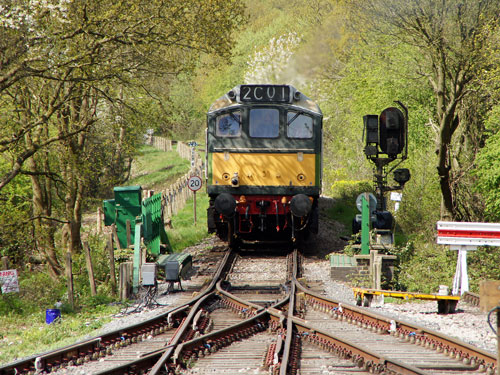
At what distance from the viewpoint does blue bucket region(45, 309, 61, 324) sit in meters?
9.67

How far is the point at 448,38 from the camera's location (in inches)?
599

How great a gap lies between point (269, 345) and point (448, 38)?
1030 centimetres

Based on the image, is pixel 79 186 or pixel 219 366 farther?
pixel 79 186

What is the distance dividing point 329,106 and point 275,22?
103 ft

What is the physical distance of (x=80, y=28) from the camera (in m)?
11.6

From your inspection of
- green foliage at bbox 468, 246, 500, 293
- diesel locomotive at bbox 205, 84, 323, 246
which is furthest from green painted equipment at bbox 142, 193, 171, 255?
green foliage at bbox 468, 246, 500, 293

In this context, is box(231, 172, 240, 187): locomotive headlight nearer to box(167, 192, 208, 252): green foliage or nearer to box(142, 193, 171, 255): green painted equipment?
box(142, 193, 171, 255): green painted equipment

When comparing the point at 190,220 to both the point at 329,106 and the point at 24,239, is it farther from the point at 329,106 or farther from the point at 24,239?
the point at 329,106

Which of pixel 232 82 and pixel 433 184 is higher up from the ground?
pixel 232 82

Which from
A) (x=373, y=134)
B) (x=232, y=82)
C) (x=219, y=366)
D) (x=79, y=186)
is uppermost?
(x=232, y=82)

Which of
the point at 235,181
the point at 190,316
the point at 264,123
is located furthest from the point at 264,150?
the point at 190,316

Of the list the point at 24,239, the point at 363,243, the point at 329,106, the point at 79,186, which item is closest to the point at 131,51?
the point at 79,186

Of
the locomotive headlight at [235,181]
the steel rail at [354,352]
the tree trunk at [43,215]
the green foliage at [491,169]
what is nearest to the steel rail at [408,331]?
the steel rail at [354,352]

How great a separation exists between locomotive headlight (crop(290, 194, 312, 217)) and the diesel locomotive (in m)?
0.33
